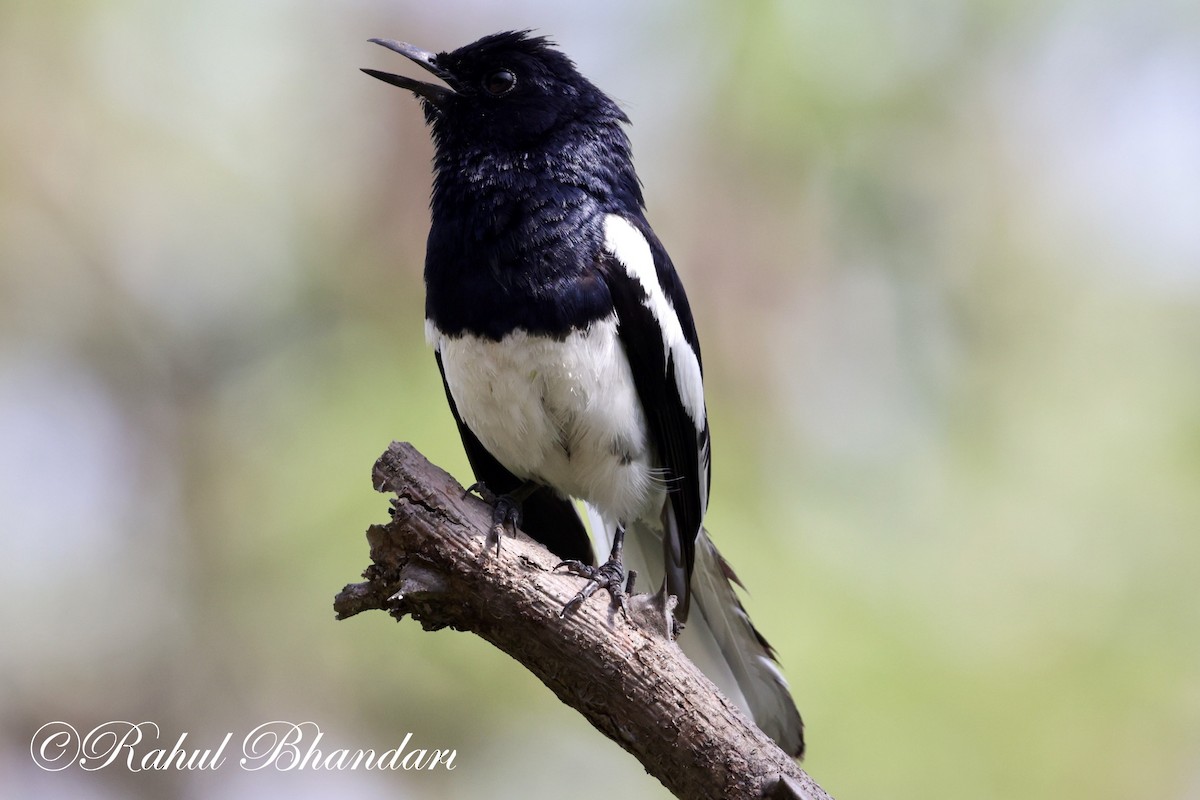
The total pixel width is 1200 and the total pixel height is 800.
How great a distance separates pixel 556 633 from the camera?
2262 mm

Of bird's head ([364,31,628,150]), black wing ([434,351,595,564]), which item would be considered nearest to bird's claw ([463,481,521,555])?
black wing ([434,351,595,564])

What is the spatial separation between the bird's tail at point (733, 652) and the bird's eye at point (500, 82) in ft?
4.39

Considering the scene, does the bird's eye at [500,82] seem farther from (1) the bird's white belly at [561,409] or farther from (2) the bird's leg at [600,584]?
(2) the bird's leg at [600,584]

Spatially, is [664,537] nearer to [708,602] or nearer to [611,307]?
[708,602]

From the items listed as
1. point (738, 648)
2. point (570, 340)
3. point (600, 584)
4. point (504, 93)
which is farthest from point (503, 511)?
point (504, 93)

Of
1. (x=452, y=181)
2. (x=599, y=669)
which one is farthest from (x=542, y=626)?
(x=452, y=181)

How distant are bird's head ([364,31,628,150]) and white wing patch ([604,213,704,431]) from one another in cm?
41

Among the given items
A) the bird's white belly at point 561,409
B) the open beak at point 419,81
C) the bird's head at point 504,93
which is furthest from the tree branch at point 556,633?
the open beak at point 419,81

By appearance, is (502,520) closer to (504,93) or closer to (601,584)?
(601,584)

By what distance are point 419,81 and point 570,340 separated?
3.48 ft

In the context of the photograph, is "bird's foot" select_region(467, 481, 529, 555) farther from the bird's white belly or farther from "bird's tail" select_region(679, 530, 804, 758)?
"bird's tail" select_region(679, 530, 804, 758)

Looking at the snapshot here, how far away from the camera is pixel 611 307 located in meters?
2.72

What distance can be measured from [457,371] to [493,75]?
3.34ft

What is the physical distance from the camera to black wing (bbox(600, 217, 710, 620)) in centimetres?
276
